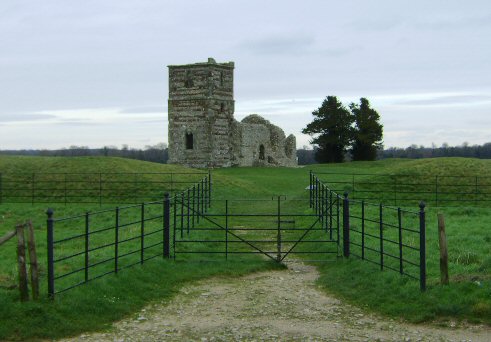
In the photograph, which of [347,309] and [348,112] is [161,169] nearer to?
[347,309]

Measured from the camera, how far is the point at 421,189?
30.9 metres

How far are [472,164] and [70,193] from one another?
23.1 m

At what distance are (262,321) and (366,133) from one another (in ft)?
221

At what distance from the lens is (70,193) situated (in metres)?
31.2

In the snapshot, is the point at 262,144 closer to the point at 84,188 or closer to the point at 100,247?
the point at 84,188

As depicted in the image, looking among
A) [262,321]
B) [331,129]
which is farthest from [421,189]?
[331,129]

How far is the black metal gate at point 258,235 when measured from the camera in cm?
1519

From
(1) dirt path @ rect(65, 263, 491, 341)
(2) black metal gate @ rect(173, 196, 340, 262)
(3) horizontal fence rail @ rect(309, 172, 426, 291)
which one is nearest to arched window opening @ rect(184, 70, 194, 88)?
(2) black metal gate @ rect(173, 196, 340, 262)

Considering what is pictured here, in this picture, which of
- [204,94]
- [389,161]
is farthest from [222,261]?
[389,161]

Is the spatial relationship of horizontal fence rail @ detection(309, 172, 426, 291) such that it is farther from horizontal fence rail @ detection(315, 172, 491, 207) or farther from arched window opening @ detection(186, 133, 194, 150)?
arched window opening @ detection(186, 133, 194, 150)

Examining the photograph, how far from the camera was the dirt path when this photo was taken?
9.29m

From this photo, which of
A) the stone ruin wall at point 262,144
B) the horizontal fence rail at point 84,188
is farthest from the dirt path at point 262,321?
the stone ruin wall at point 262,144

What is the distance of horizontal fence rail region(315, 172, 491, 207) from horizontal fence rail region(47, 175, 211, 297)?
12.0 m

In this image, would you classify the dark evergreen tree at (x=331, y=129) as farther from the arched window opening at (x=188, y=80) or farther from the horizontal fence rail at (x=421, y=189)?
the horizontal fence rail at (x=421, y=189)
